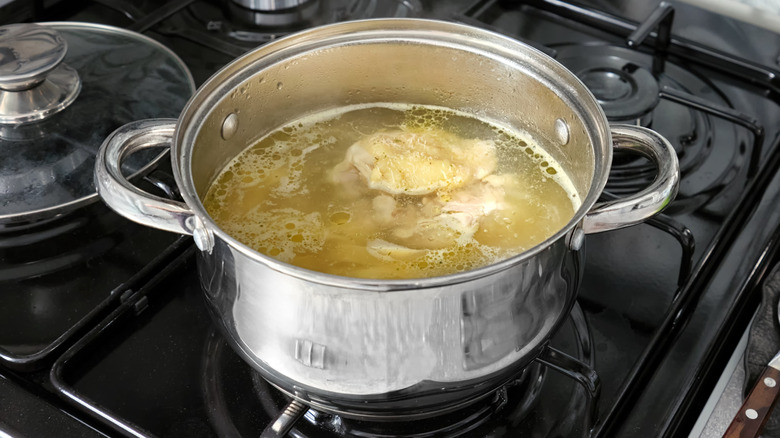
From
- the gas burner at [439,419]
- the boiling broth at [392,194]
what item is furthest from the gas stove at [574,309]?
the boiling broth at [392,194]

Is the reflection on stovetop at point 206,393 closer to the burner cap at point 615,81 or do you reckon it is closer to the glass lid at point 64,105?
the glass lid at point 64,105

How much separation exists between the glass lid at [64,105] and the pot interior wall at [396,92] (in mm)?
185

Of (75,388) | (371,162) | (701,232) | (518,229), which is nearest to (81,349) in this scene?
(75,388)

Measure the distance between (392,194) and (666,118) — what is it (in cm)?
50

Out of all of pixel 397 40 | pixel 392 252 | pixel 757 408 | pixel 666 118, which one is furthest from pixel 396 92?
pixel 757 408

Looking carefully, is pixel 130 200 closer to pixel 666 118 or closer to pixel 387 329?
pixel 387 329

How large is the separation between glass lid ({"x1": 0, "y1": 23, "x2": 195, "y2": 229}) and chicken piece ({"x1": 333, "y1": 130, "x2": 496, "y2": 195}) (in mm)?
288

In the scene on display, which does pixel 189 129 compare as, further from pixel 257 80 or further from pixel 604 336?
pixel 604 336

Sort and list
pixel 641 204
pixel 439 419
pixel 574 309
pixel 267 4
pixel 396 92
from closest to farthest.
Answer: pixel 641 204 < pixel 439 419 < pixel 574 309 < pixel 396 92 < pixel 267 4

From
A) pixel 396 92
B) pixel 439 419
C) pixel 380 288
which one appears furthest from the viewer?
pixel 396 92

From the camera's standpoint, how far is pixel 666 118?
47.9 inches

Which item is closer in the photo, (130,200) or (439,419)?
(130,200)

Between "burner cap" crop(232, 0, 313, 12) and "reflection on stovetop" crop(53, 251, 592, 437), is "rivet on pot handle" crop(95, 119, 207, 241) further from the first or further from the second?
"burner cap" crop(232, 0, 313, 12)

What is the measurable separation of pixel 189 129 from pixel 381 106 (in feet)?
1.21
